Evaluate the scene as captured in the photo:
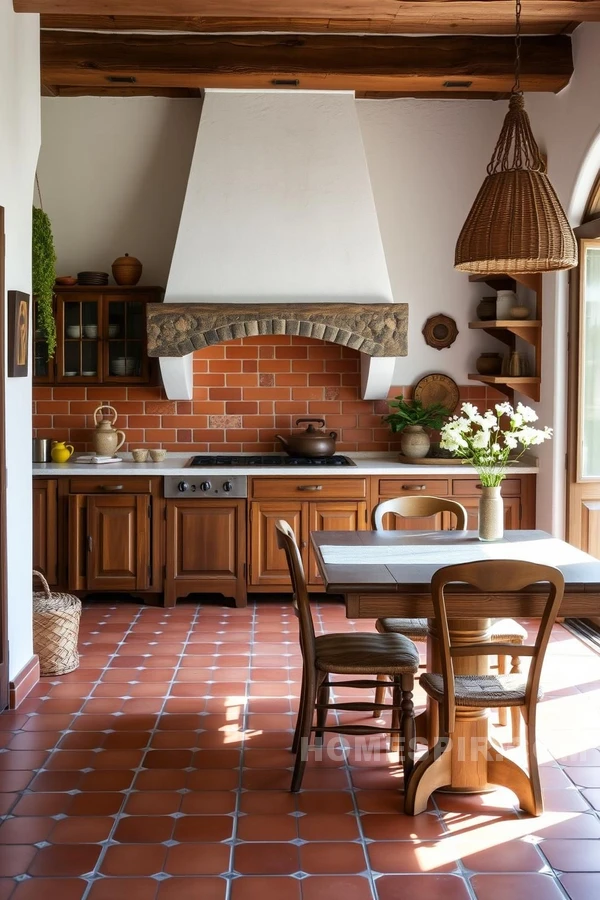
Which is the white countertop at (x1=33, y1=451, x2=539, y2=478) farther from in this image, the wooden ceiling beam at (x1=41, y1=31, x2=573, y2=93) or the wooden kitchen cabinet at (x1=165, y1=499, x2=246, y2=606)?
the wooden ceiling beam at (x1=41, y1=31, x2=573, y2=93)

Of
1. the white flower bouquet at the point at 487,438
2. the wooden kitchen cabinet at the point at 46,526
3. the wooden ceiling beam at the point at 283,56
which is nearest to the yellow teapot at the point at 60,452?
the wooden kitchen cabinet at the point at 46,526

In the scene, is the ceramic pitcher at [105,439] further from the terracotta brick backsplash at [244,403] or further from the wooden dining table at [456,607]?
the wooden dining table at [456,607]

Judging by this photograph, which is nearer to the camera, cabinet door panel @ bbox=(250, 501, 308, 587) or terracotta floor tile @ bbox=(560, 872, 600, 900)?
terracotta floor tile @ bbox=(560, 872, 600, 900)

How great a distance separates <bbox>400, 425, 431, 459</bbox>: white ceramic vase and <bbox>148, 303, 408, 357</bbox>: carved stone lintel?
561mm

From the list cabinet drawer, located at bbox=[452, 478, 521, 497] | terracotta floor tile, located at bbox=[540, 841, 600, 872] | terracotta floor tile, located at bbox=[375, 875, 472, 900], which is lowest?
terracotta floor tile, located at bbox=[375, 875, 472, 900]

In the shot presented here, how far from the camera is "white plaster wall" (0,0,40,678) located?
13.8 ft

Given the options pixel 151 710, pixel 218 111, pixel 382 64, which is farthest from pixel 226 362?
pixel 151 710

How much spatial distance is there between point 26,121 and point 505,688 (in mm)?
3221

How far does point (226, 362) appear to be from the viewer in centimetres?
666

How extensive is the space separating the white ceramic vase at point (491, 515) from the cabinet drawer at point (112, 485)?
2.50 metres

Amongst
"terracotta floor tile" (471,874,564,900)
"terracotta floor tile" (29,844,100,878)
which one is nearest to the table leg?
"terracotta floor tile" (471,874,564,900)

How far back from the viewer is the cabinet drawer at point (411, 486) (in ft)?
19.8

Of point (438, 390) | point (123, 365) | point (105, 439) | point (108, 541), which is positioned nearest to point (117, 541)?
point (108, 541)

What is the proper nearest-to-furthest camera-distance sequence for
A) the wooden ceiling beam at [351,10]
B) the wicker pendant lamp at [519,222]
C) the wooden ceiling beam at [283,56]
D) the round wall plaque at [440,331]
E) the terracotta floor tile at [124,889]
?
the terracotta floor tile at [124,889] < the wicker pendant lamp at [519,222] < the wooden ceiling beam at [351,10] < the wooden ceiling beam at [283,56] < the round wall plaque at [440,331]
